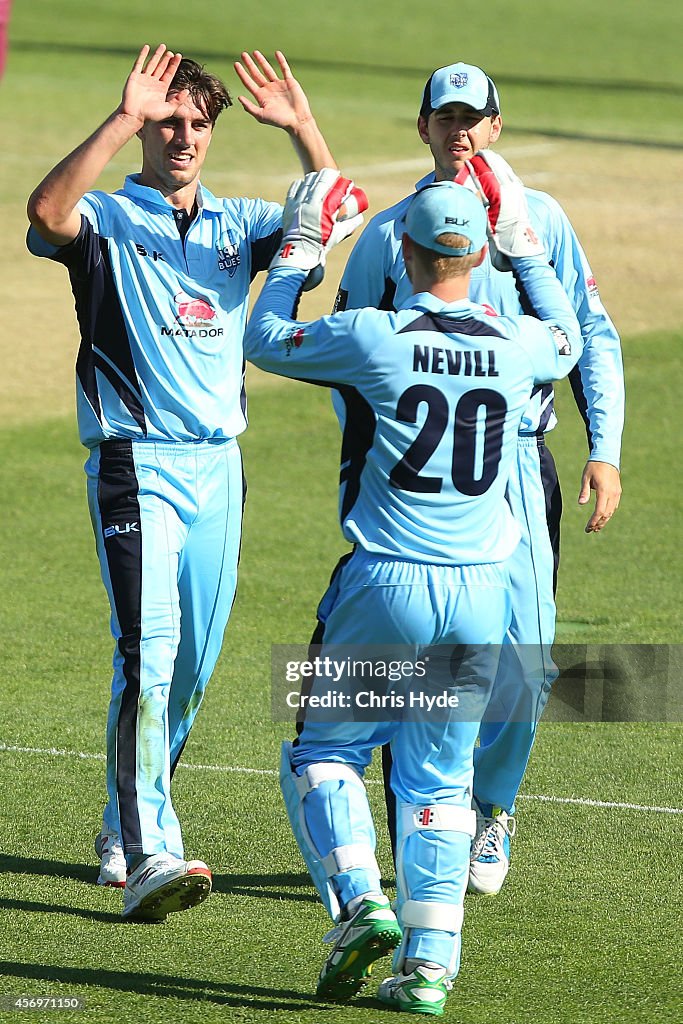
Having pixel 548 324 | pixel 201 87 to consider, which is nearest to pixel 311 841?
pixel 548 324

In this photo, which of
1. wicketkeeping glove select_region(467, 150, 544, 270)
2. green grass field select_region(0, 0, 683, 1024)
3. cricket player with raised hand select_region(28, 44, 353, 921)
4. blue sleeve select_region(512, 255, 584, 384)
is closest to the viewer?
blue sleeve select_region(512, 255, 584, 384)

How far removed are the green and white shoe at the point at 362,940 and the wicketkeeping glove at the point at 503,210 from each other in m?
1.88

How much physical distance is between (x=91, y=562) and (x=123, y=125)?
4814mm

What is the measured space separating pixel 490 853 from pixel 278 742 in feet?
5.61

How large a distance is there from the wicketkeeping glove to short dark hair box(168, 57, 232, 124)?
112cm

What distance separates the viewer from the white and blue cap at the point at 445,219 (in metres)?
4.60

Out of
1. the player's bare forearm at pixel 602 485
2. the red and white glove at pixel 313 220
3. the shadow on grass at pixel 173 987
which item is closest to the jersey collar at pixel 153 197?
the red and white glove at pixel 313 220

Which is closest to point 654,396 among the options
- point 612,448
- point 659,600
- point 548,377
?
point 659,600

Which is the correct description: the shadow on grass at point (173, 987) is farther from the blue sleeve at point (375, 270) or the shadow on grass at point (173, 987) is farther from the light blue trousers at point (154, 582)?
the blue sleeve at point (375, 270)

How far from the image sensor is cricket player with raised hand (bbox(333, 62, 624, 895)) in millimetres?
5875

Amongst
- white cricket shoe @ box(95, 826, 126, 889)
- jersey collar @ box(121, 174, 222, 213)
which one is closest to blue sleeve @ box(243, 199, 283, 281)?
jersey collar @ box(121, 174, 222, 213)

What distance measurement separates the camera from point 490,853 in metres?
5.92

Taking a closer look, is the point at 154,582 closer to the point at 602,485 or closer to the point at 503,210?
the point at 602,485

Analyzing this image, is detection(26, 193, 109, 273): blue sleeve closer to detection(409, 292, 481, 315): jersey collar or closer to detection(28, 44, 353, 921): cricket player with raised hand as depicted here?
detection(28, 44, 353, 921): cricket player with raised hand
